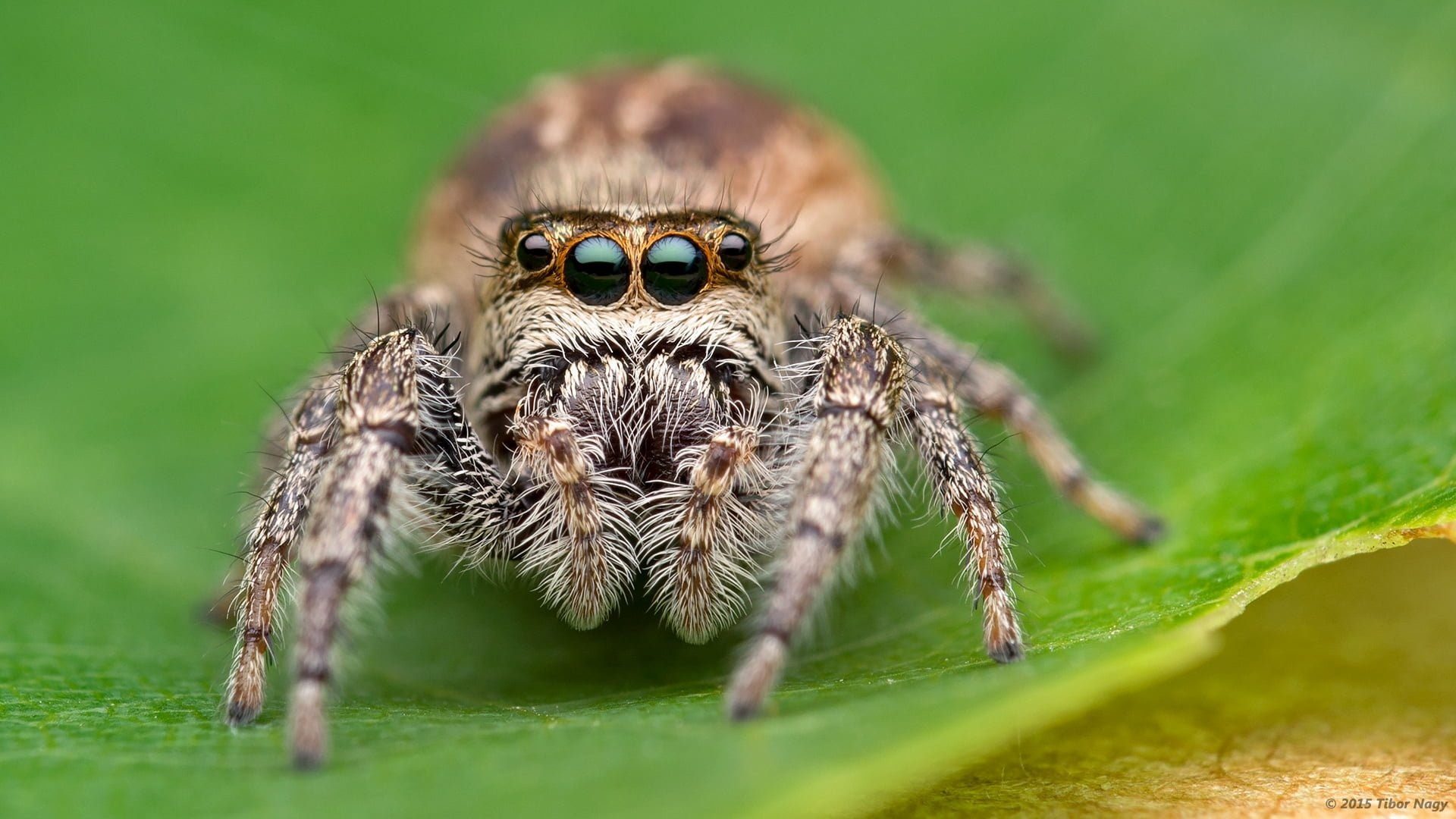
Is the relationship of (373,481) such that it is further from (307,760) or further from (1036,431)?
(1036,431)

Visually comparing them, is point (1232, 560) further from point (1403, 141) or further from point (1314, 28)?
point (1314, 28)

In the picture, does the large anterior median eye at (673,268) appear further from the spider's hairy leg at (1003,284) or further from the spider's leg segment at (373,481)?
the spider's hairy leg at (1003,284)

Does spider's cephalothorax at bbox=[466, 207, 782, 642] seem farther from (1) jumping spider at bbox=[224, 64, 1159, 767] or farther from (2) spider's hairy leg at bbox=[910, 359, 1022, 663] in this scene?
(2) spider's hairy leg at bbox=[910, 359, 1022, 663]

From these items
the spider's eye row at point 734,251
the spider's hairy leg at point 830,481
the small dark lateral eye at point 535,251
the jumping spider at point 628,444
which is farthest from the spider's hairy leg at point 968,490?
the small dark lateral eye at point 535,251

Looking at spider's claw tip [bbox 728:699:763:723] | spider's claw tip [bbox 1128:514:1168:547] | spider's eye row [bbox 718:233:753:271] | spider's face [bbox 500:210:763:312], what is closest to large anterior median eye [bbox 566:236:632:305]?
spider's face [bbox 500:210:763:312]

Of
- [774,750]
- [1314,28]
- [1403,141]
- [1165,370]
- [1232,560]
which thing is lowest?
[774,750]

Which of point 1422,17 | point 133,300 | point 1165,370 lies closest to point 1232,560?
point 1165,370
